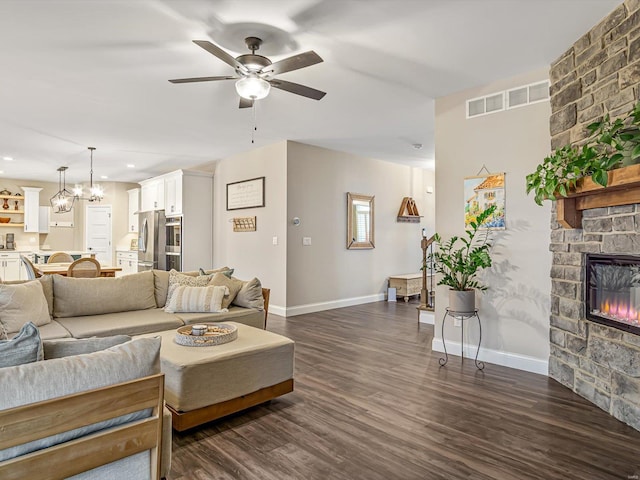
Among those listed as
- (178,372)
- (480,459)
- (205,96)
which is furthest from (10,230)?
(480,459)

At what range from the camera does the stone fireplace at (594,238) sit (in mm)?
2570

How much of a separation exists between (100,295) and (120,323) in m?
0.52

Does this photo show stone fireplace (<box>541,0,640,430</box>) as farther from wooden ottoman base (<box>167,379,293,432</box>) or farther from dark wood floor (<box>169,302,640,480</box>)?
wooden ottoman base (<box>167,379,293,432</box>)

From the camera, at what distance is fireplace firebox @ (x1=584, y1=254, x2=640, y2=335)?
2600mm

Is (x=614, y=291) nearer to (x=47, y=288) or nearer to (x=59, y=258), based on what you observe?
(x=47, y=288)

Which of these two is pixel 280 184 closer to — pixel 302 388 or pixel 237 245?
pixel 237 245

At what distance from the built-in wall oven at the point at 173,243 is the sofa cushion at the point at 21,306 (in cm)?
396

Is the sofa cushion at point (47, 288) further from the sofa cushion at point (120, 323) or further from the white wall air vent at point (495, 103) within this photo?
the white wall air vent at point (495, 103)

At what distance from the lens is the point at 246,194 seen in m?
6.83

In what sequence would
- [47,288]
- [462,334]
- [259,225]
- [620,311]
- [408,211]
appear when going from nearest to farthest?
[620,311], [47,288], [462,334], [259,225], [408,211]

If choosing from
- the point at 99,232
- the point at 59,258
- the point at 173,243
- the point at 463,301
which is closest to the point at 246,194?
the point at 173,243

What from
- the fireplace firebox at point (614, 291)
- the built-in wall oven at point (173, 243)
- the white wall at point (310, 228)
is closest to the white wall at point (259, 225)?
the white wall at point (310, 228)

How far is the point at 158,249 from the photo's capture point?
7922 millimetres

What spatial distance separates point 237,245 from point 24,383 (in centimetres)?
587
